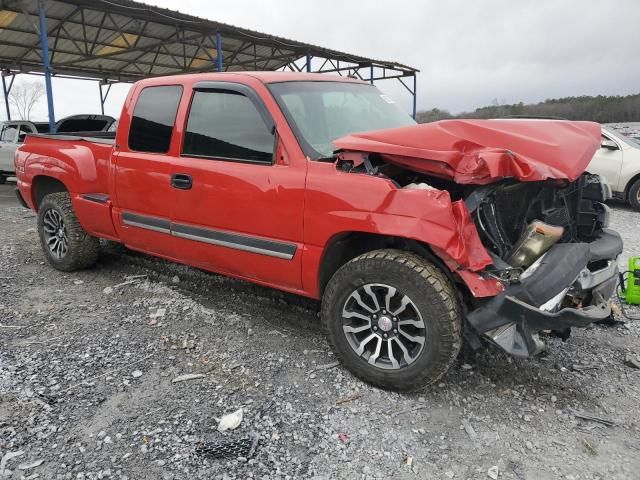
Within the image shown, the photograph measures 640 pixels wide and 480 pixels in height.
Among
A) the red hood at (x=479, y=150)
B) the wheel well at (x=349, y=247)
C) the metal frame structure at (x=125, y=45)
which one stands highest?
the metal frame structure at (x=125, y=45)

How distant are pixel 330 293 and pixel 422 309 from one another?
59 cm

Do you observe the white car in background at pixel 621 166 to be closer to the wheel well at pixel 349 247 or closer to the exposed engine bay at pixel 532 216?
the exposed engine bay at pixel 532 216

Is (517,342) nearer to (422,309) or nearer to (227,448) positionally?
(422,309)

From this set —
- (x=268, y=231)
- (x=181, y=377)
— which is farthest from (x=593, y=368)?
(x=181, y=377)

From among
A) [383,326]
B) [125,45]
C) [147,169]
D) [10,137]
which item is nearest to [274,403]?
[383,326]

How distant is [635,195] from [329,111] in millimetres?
7295

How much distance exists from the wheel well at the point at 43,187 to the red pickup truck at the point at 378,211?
1.61m

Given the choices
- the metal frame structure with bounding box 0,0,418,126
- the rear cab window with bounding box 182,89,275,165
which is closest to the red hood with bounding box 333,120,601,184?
the rear cab window with bounding box 182,89,275,165

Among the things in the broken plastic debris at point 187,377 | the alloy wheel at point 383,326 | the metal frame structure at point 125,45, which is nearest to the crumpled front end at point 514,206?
the alloy wheel at point 383,326

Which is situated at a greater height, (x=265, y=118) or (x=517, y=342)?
(x=265, y=118)

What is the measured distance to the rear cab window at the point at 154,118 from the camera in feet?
12.4

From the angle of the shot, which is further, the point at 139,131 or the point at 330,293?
the point at 139,131

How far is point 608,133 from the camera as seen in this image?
28.5 feet

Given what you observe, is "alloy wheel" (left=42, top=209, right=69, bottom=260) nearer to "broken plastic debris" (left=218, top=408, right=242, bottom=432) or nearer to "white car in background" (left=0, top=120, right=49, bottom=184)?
"broken plastic debris" (left=218, top=408, right=242, bottom=432)
